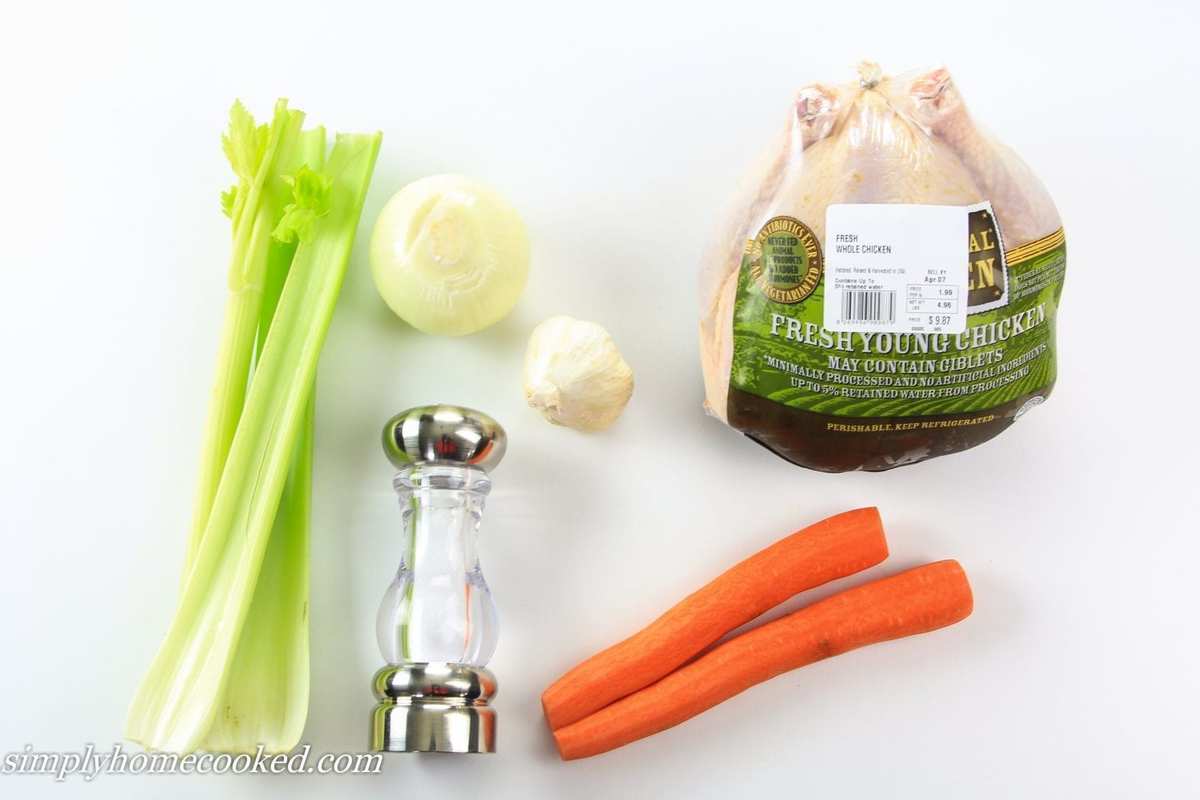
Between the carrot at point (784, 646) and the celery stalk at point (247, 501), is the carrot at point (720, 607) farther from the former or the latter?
the celery stalk at point (247, 501)

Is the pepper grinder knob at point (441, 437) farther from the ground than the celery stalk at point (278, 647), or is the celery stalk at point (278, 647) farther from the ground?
the pepper grinder knob at point (441, 437)

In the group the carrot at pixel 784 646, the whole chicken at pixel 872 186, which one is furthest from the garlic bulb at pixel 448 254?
the carrot at pixel 784 646

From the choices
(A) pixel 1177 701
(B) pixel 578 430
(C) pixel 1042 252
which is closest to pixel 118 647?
(B) pixel 578 430

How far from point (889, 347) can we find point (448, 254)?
46 cm

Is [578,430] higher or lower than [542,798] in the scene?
higher

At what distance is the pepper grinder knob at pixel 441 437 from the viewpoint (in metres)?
1.03

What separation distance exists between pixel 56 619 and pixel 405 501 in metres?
0.42

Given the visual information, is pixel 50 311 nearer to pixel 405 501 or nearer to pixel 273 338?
pixel 273 338

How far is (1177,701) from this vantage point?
1.15 metres

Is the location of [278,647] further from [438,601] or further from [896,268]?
[896,268]

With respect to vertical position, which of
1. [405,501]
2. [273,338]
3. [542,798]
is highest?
[273,338]

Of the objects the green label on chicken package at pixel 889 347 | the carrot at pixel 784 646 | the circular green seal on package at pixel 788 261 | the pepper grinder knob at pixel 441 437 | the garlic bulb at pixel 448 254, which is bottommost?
the carrot at pixel 784 646

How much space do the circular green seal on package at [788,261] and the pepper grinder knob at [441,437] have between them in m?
0.32

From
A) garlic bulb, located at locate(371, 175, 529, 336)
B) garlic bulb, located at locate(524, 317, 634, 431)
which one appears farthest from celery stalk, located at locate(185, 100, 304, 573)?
garlic bulb, located at locate(524, 317, 634, 431)
